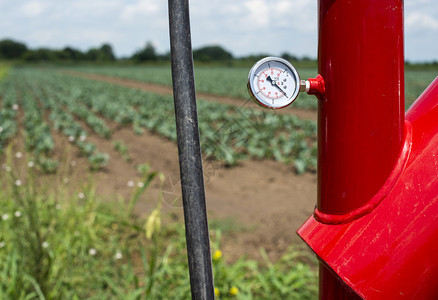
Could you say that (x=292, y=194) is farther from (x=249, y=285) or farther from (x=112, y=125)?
(x=112, y=125)

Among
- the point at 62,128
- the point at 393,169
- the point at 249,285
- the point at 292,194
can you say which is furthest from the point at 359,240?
the point at 62,128

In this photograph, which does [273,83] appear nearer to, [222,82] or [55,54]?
[222,82]

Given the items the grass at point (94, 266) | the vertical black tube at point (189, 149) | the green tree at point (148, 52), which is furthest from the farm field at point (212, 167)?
the green tree at point (148, 52)

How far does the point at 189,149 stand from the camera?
0.75 metres

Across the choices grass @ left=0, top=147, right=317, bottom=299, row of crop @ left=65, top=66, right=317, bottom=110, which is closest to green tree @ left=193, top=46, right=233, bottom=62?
row of crop @ left=65, top=66, right=317, bottom=110

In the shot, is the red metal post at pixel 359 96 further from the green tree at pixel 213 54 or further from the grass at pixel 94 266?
the grass at pixel 94 266

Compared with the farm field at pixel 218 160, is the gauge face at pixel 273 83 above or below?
above

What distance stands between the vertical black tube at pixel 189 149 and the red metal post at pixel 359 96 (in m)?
0.27

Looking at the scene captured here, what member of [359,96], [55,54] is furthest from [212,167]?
[55,54]

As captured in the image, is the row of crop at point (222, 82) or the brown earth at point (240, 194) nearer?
the brown earth at point (240, 194)

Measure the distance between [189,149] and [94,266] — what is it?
96.2 inches

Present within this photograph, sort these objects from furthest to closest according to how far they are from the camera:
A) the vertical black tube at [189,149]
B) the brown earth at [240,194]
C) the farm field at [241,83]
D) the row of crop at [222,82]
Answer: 1. the row of crop at [222,82]
2. the farm field at [241,83]
3. the brown earth at [240,194]
4. the vertical black tube at [189,149]

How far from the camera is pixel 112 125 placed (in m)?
10.4

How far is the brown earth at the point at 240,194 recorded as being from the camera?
3.53 meters
